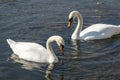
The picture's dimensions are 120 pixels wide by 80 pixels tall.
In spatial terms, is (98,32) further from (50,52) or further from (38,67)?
(38,67)

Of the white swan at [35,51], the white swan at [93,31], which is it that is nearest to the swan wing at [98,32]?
the white swan at [93,31]

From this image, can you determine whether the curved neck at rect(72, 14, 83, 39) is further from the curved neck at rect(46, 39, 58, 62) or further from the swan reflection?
the swan reflection

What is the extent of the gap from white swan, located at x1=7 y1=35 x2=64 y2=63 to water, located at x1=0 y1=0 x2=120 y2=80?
20cm

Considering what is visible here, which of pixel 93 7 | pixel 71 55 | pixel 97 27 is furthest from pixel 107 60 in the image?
pixel 93 7

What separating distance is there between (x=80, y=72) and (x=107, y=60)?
1.28 meters

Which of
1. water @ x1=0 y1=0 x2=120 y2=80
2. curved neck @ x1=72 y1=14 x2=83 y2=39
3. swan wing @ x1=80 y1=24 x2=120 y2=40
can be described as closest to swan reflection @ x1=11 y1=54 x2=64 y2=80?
water @ x1=0 y1=0 x2=120 y2=80

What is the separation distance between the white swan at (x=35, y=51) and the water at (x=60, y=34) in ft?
0.66

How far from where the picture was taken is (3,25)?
57.7ft

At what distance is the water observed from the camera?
13.8 meters

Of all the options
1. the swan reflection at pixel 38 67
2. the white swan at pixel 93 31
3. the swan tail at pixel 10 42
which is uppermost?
the swan tail at pixel 10 42

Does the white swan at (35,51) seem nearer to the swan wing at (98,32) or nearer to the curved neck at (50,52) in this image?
the curved neck at (50,52)

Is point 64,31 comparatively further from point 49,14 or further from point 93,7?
point 93,7

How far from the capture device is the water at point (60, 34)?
1384 cm

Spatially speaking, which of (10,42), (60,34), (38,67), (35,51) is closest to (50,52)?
(35,51)
